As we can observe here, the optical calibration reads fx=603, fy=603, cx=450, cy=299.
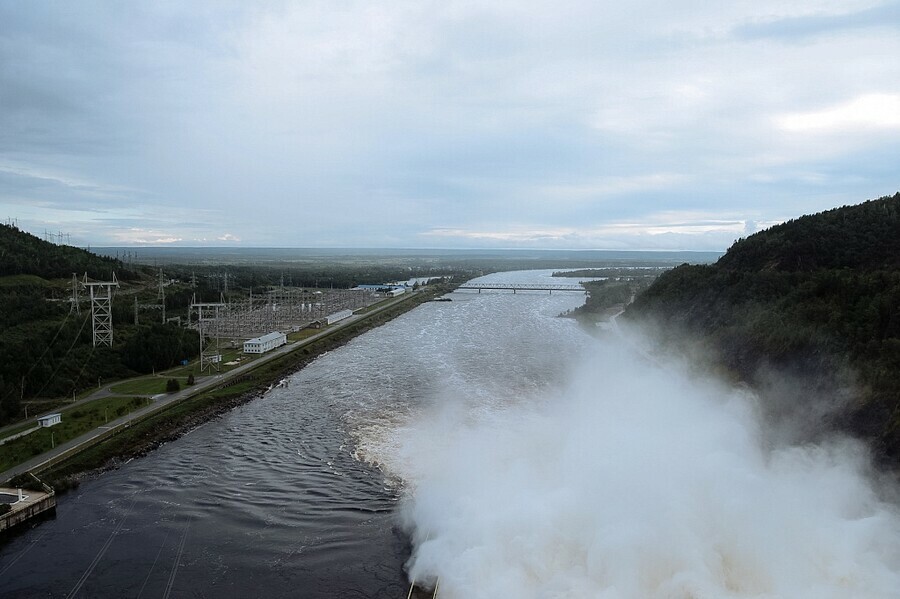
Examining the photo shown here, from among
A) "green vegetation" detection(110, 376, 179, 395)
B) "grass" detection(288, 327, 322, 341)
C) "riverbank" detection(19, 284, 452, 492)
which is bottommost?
"riverbank" detection(19, 284, 452, 492)

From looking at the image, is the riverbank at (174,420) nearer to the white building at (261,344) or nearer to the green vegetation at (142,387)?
the white building at (261,344)

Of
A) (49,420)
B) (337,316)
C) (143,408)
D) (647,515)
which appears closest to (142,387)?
(143,408)

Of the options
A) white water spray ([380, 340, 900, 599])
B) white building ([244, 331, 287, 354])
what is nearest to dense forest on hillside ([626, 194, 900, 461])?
white water spray ([380, 340, 900, 599])

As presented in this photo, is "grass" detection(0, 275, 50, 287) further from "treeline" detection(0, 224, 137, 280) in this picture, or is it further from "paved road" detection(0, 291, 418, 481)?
"paved road" detection(0, 291, 418, 481)

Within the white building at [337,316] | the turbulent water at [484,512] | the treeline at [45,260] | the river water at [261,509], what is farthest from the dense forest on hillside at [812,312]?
the treeline at [45,260]

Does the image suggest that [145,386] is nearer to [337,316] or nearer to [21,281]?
[21,281]

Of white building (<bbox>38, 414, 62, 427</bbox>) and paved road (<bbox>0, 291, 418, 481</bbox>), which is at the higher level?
white building (<bbox>38, 414, 62, 427</bbox>)

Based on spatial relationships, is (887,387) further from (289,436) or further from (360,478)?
(289,436)
